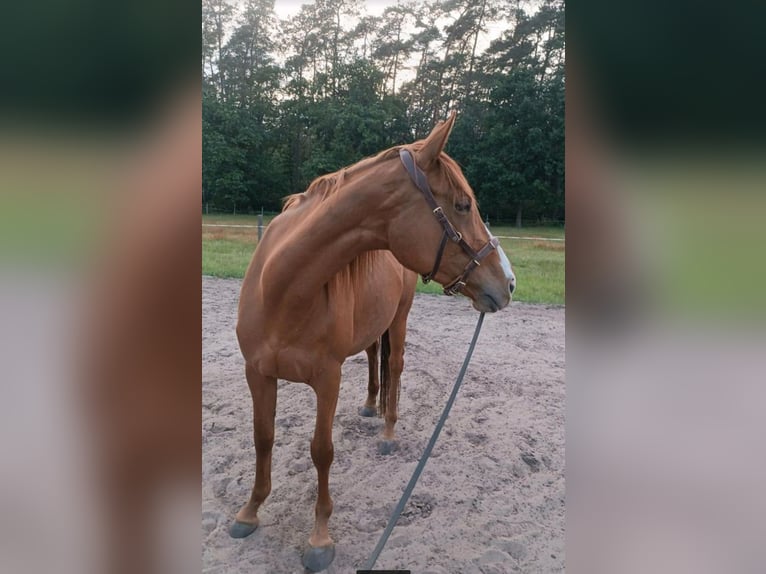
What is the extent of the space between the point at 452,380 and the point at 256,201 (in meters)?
2.70

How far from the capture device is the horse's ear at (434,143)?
1479mm

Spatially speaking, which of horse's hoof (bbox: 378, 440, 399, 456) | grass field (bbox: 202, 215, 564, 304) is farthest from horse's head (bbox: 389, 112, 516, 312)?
horse's hoof (bbox: 378, 440, 399, 456)

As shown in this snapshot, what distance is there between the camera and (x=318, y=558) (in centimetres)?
199

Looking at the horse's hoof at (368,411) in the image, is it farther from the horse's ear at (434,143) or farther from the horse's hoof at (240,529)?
the horse's ear at (434,143)

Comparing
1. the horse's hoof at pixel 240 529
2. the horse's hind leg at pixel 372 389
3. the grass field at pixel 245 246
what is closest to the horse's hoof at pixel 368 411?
the horse's hind leg at pixel 372 389

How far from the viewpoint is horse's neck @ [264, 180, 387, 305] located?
1.60 meters

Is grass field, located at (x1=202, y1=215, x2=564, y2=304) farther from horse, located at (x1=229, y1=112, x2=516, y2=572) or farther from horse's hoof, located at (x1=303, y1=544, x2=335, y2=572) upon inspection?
horse's hoof, located at (x1=303, y1=544, x2=335, y2=572)

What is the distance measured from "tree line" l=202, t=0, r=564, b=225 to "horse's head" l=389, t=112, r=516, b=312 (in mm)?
400

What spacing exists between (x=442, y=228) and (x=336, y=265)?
1.47ft

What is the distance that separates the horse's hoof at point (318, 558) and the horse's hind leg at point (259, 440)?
0.33m

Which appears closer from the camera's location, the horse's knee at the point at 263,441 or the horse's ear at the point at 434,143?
the horse's ear at the point at 434,143
